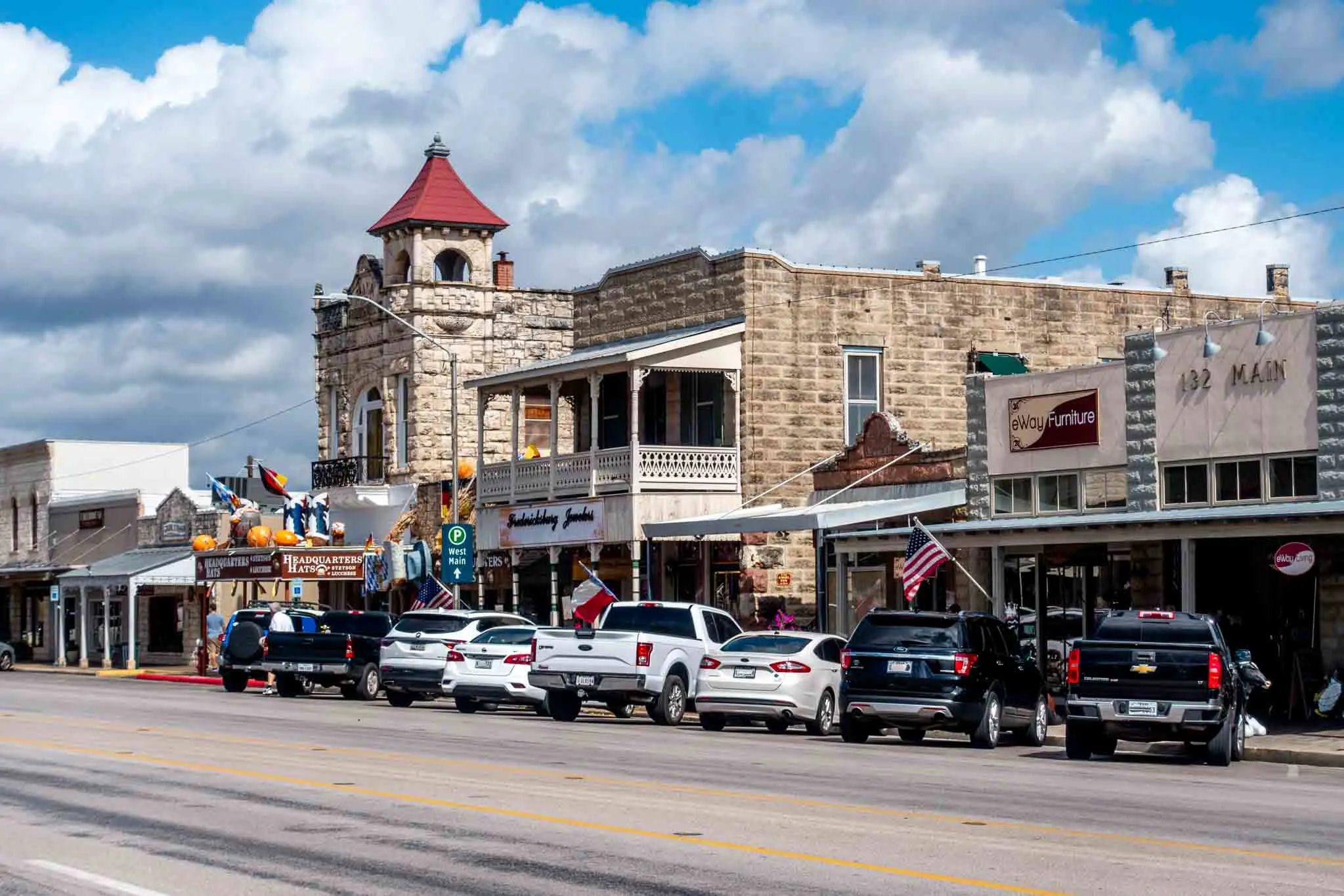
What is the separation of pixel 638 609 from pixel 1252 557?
967 centimetres

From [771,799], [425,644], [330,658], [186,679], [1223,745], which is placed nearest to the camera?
[771,799]

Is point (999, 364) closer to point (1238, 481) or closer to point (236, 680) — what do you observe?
point (1238, 481)

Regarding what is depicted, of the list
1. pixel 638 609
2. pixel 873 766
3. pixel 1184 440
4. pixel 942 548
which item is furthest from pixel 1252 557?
pixel 873 766

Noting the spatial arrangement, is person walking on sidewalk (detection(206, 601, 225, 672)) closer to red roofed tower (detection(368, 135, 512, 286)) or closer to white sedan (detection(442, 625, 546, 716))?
red roofed tower (detection(368, 135, 512, 286))

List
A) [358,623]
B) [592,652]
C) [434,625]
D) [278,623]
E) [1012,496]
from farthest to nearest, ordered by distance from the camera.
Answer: [278,623]
[358,623]
[1012,496]
[434,625]
[592,652]

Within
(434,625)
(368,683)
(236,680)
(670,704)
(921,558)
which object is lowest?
(236,680)

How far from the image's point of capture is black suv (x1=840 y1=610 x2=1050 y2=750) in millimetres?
22891

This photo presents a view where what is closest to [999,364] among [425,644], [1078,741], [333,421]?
[425,644]

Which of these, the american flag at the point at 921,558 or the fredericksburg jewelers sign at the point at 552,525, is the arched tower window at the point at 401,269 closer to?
the fredericksburg jewelers sign at the point at 552,525

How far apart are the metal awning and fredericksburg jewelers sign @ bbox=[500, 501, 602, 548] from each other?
3.20 meters

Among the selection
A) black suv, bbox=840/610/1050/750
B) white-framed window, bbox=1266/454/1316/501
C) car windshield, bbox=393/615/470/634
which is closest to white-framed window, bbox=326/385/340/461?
car windshield, bbox=393/615/470/634

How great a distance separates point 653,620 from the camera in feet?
91.1

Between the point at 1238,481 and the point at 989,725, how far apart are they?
26.0 ft

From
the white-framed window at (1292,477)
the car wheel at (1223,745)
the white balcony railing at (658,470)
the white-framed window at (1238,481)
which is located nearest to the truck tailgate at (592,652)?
the car wheel at (1223,745)
